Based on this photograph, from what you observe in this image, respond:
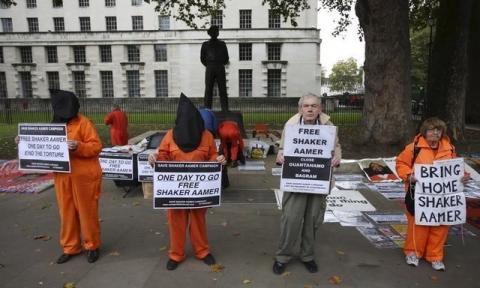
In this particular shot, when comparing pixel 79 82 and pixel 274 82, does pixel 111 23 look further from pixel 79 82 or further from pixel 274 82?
pixel 274 82

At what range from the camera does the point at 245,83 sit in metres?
51.6

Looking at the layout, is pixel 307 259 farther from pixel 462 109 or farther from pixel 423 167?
pixel 462 109

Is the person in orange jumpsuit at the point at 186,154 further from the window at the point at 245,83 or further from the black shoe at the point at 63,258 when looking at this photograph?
the window at the point at 245,83

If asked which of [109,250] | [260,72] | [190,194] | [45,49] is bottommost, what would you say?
[109,250]

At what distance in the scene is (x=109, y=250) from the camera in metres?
5.22

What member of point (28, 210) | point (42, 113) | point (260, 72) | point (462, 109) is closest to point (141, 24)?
point (260, 72)

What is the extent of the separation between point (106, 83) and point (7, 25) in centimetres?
1579

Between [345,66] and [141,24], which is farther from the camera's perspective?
[345,66]

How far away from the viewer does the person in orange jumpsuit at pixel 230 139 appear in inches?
378

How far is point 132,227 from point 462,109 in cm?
1197

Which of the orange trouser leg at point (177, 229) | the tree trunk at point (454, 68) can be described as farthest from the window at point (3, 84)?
the orange trouser leg at point (177, 229)

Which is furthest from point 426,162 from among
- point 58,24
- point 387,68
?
point 58,24

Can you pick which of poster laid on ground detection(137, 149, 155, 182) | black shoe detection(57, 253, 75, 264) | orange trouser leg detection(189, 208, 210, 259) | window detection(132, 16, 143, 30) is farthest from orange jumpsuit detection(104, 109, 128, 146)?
window detection(132, 16, 143, 30)

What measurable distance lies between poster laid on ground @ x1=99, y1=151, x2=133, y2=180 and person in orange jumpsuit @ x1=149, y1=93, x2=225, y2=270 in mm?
3245
